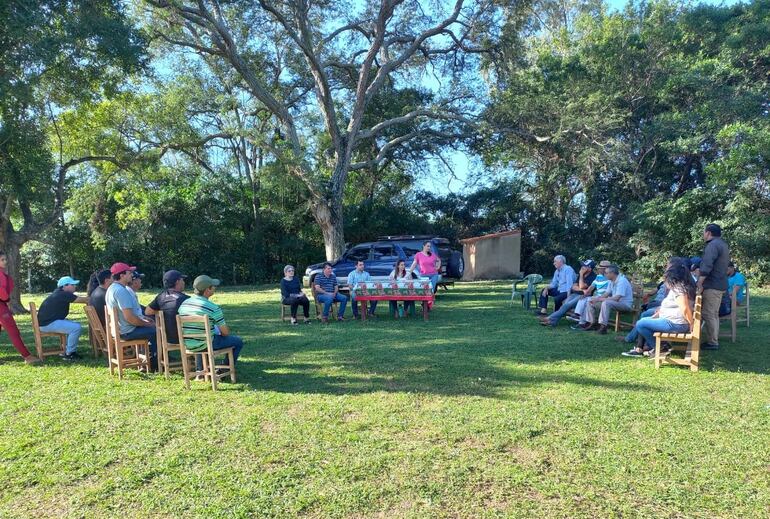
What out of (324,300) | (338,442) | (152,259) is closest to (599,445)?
(338,442)

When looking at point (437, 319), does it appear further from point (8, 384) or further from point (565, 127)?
point (565, 127)

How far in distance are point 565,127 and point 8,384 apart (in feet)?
53.7

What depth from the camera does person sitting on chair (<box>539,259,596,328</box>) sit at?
8.66 metres

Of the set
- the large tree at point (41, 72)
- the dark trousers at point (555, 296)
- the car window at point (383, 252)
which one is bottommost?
the dark trousers at point (555, 296)

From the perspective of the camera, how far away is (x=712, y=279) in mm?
6727

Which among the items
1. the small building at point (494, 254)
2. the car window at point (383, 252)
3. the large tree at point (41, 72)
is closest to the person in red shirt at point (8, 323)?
the large tree at point (41, 72)

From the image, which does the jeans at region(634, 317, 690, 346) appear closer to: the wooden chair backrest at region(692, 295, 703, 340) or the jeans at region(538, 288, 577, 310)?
the wooden chair backrest at region(692, 295, 703, 340)

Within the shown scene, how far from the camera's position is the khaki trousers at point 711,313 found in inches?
266

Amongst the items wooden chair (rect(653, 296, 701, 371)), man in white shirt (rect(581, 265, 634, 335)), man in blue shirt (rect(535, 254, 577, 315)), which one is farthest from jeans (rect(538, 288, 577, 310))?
wooden chair (rect(653, 296, 701, 371))

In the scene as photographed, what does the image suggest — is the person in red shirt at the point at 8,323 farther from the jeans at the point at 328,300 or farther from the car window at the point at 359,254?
the car window at the point at 359,254

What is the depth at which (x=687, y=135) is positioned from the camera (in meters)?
16.8

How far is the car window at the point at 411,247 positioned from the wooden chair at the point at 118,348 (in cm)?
923

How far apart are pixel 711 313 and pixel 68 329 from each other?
27.6ft

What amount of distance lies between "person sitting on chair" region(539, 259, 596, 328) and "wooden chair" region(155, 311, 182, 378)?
19.0 feet
